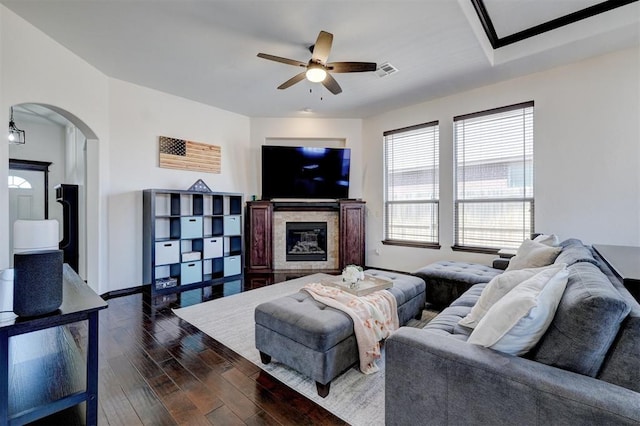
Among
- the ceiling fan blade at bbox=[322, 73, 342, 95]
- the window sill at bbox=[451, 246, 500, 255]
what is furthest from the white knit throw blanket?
the window sill at bbox=[451, 246, 500, 255]

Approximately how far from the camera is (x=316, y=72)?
3020 mm

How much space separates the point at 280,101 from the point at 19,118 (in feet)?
17.8

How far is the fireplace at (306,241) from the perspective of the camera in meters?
5.71

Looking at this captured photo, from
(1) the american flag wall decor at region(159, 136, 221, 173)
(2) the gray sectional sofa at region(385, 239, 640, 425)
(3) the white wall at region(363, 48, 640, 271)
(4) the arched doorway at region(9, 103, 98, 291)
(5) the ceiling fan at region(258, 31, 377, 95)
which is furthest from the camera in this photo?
(4) the arched doorway at region(9, 103, 98, 291)

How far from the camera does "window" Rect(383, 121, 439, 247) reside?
16.3 feet

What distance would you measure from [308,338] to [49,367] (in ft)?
5.22

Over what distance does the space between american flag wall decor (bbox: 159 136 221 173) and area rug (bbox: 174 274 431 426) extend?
2.40 m

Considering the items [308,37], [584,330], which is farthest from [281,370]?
[308,37]

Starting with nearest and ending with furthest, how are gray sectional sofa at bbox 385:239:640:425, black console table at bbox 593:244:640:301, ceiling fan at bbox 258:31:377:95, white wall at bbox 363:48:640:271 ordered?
gray sectional sofa at bbox 385:239:640:425 < black console table at bbox 593:244:640:301 < ceiling fan at bbox 258:31:377:95 < white wall at bbox 363:48:640:271

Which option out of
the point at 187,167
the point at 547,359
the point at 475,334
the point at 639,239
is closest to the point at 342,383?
the point at 475,334

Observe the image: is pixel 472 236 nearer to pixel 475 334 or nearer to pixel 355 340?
pixel 355 340

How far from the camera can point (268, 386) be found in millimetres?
2012

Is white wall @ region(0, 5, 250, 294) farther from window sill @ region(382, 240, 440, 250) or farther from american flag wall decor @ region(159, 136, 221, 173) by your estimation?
window sill @ region(382, 240, 440, 250)

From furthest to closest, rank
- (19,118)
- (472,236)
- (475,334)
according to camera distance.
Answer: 1. (19,118)
2. (472,236)
3. (475,334)
